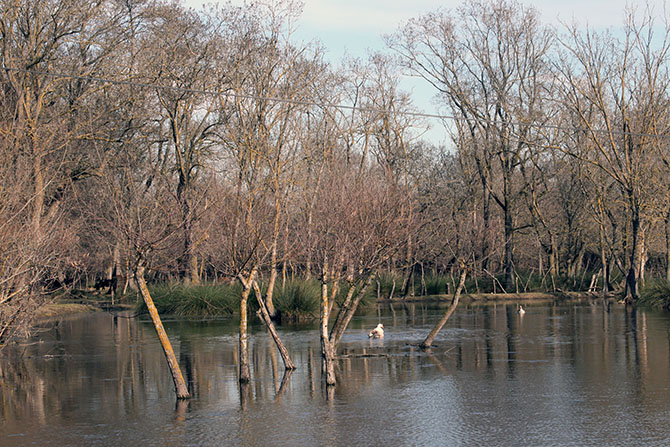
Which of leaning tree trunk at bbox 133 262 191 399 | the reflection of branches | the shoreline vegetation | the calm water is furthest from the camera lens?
the shoreline vegetation

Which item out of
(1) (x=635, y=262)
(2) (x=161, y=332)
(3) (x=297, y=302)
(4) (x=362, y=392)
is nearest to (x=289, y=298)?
(3) (x=297, y=302)

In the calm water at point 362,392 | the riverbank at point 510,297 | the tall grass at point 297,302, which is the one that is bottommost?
A: the calm water at point 362,392

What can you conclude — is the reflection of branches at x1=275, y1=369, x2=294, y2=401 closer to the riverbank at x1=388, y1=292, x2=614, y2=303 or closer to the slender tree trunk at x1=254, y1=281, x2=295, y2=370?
the slender tree trunk at x1=254, y1=281, x2=295, y2=370

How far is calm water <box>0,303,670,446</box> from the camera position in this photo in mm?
11188

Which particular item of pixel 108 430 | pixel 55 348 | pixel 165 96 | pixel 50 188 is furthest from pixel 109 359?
pixel 165 96

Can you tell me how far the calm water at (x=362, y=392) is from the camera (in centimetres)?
1119

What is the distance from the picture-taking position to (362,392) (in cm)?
1443

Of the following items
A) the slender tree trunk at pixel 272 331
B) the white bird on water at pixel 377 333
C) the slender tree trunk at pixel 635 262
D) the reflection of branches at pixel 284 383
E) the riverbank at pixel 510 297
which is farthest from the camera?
the riverbank at pixel 510 297

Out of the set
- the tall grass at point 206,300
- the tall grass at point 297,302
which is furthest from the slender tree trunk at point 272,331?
the tall grass at point 206,300

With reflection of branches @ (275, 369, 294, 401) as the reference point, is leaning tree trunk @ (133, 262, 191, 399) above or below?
above

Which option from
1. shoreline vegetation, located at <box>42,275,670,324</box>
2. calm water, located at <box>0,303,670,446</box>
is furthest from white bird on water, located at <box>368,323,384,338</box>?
shoreline vegetation, located at <box>42,275,670,324</box>

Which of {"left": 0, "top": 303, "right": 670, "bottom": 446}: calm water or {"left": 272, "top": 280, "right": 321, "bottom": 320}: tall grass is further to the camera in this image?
{"left": 272, "top": 280, "right": 321, "bottom": 320}: tall grass

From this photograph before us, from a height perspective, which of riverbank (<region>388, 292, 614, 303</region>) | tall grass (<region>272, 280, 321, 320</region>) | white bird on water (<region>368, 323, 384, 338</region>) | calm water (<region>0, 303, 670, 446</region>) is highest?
tall grass (<region>272, 280, 321, 320</region>)

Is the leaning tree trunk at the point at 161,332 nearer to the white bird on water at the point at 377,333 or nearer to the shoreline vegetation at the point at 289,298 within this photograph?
the white bird on water at the point at 377,333
